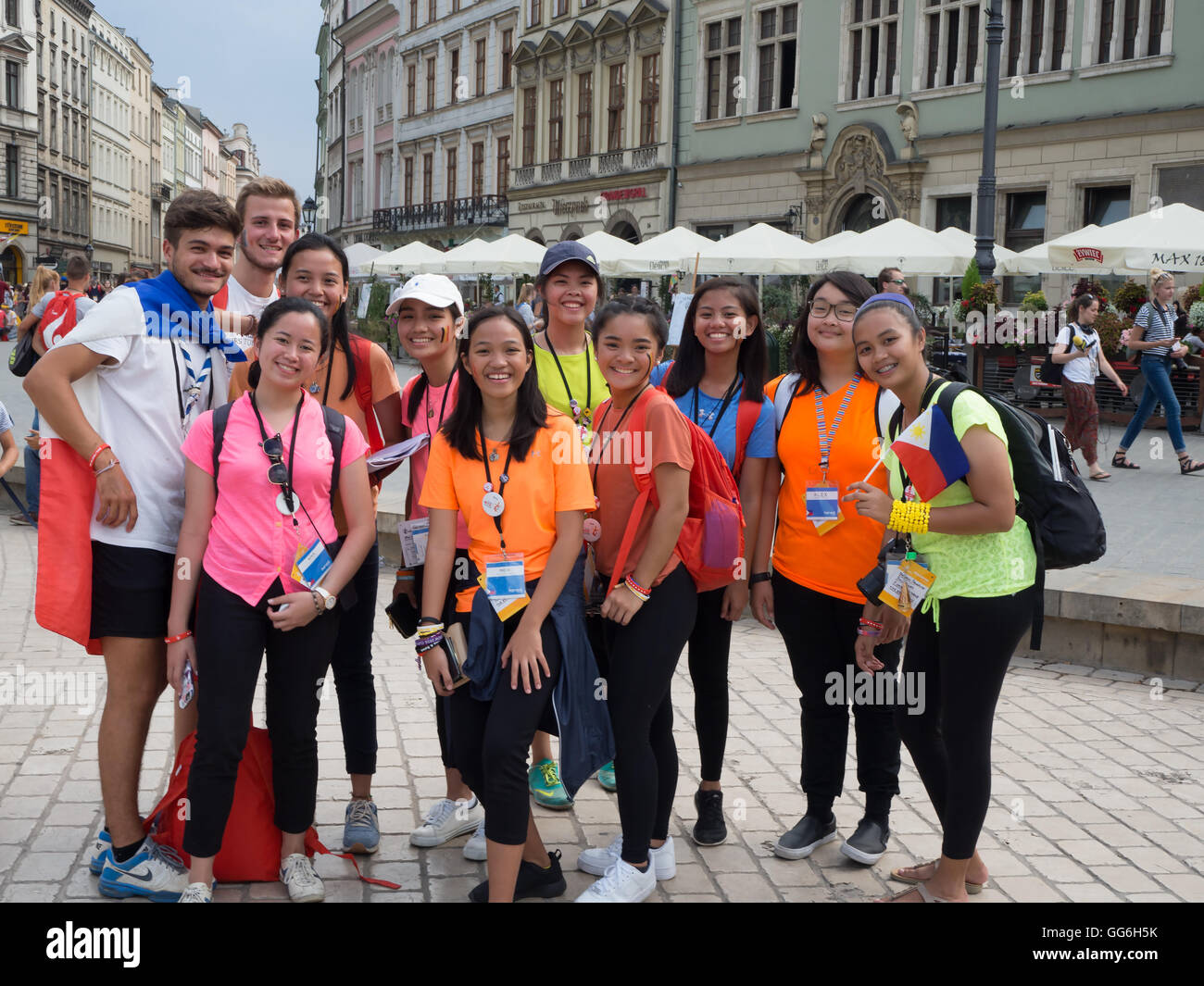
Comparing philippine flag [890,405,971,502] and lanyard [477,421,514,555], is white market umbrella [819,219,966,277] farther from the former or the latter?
lanyard [477,421,514,555]

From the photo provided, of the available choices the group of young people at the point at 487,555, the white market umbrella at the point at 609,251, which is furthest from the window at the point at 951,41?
the group of young people at the point at 487,555

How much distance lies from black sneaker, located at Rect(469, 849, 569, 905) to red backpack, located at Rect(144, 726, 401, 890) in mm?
667

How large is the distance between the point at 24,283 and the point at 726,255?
5537 cm

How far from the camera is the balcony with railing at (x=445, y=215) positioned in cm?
4222

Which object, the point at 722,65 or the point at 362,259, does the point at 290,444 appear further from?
the point at 722,65

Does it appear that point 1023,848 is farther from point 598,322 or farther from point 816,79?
point 816,79

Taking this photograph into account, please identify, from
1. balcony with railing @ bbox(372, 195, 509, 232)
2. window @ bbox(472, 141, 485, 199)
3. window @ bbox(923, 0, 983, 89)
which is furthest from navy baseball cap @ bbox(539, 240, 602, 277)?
window @ bbox(472, 141, 485, 199)

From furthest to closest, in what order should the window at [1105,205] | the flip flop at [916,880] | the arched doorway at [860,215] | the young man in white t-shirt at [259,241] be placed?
the arched doorway at [860,215], the window at [1105,205], the young man in white t-shirt at [259,241], the flip flop at [916,880]

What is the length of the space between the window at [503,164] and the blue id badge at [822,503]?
39605mm

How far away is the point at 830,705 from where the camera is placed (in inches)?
161

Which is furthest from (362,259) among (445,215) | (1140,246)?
(445,215)

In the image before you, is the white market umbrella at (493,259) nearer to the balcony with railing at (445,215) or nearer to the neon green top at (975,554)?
the balcony with railing at (445,215)

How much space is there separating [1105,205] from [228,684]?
22.3 metres

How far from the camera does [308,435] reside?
11.7 ft
